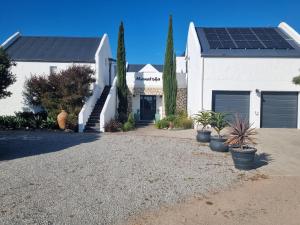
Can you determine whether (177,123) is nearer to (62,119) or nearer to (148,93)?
(148,93)

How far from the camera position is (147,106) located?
75.8ft

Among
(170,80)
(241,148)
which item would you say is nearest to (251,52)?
(170,80)

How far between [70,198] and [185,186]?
2650 millimetres

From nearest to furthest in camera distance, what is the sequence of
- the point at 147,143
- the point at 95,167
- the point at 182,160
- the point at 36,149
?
the point at 95,167 → the point at 182,160 → the point at 36,149 → the point at 147,143

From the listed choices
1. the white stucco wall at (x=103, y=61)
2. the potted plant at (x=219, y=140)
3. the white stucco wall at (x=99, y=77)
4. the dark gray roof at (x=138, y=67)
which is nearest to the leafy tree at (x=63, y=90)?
the white stucco wall at (x=99, y=77)

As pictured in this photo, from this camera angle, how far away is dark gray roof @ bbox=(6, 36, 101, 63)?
2119 centimetres

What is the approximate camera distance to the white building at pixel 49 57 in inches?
798

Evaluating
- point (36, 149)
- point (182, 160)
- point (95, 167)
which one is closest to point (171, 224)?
point (95, 167)

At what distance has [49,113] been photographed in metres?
17.6

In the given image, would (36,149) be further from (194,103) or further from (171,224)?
(194,103)

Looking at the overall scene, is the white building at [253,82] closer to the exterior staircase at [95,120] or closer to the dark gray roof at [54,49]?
the exterior staircase at [95,120]

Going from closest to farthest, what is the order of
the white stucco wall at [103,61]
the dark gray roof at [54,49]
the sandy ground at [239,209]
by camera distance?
the sandy ground at [239,209], the dark gray roof at [54,49], the white stucco wall at [103,61]

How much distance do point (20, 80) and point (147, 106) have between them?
995 centimetres

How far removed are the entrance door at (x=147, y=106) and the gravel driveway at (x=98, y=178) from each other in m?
10.9
